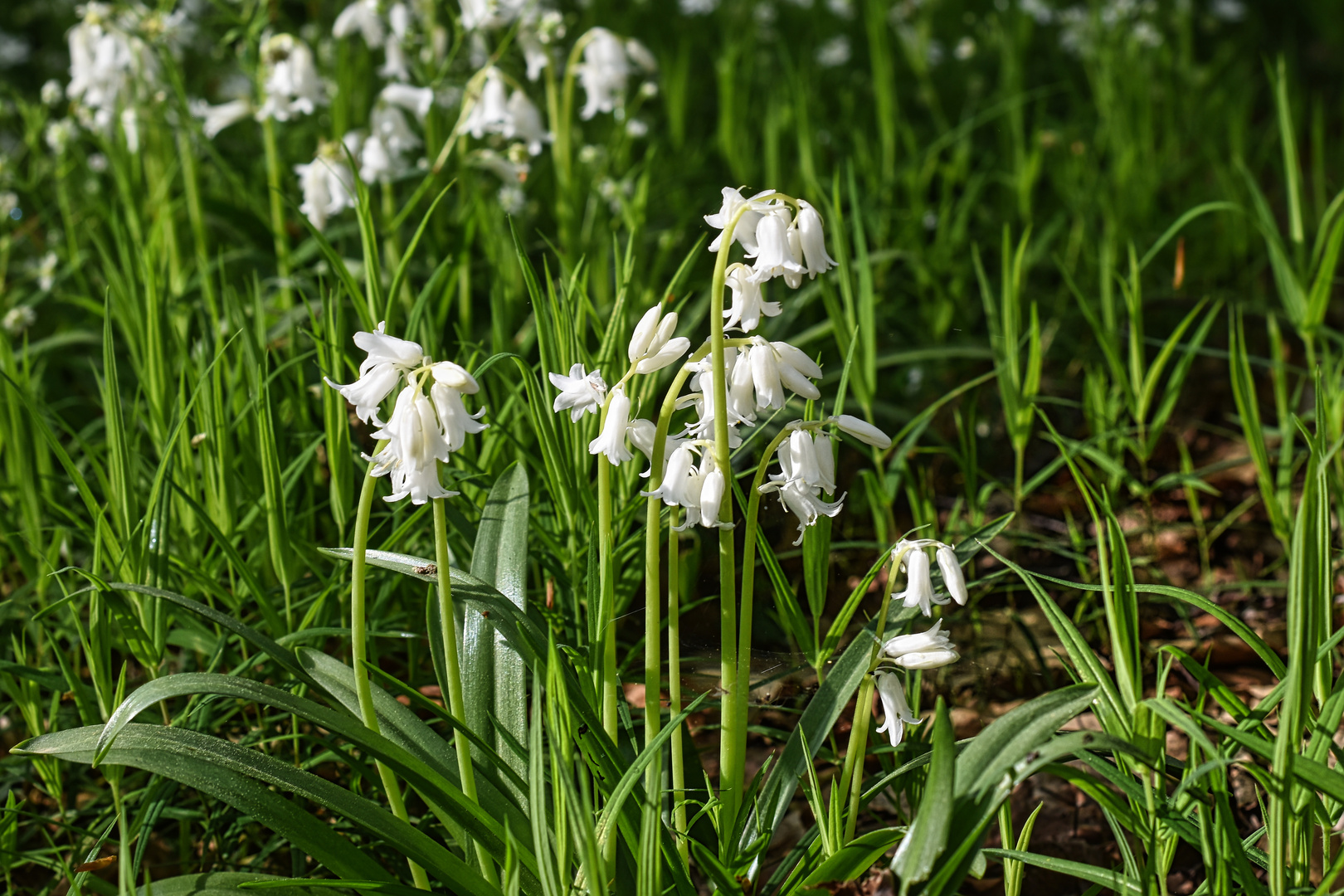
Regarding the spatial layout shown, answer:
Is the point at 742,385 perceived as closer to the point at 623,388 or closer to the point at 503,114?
the point at 623,388

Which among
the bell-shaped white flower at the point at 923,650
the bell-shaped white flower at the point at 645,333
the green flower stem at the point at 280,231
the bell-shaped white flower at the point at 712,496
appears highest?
the green flower stem at the point at 280,231

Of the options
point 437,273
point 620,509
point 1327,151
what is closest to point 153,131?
point 437,273

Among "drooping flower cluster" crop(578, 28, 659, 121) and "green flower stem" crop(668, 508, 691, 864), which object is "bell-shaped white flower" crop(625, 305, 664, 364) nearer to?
"green flower stem" crop(668, 508, 691, 864)

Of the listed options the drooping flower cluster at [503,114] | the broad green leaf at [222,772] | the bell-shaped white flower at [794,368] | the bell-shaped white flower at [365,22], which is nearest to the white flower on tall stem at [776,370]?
the bell-shaped white flower at [794,368]

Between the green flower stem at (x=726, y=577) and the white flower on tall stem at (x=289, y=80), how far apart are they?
6.58 feet

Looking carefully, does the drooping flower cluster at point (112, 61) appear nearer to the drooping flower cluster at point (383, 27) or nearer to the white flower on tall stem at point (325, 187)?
the drooping flower cluster at point (383, 27)

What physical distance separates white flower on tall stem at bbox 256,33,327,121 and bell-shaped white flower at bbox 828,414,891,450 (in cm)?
219

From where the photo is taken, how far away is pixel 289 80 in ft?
9.21

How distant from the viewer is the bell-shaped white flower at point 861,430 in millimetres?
1170

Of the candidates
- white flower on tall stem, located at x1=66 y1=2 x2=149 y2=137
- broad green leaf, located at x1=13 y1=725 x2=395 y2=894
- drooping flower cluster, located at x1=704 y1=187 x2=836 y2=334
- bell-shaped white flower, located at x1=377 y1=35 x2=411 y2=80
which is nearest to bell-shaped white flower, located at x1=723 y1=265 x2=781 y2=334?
drooping flower cluster, located at x1=704 y1=187 x2=836 y2=334

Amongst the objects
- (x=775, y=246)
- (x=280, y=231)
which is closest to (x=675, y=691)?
(x=775, y=246)

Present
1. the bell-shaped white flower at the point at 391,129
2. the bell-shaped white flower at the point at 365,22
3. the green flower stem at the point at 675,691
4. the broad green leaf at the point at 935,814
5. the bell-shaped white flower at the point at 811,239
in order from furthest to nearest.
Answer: the bell-shaped white flower at the point at 365,22
the bell-shaped white flower at the point at 391,129
the green flower stem at the point at 675,691
the bell-shaped white flower at the point at 811,239
the broad green leaf at the point at 935,814

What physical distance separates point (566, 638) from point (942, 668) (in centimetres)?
66

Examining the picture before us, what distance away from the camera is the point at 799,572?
2.23 meters
